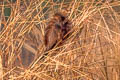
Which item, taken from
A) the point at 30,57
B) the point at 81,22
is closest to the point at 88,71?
the point at 81,22

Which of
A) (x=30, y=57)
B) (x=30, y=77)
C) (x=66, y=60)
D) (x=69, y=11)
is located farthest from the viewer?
(x=30, y=57)

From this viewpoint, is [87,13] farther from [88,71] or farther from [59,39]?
[88,71]

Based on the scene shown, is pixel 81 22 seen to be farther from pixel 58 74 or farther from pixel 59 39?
pixel 58 74

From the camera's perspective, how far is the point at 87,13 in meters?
1.57

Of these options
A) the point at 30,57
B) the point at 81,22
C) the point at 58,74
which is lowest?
the point at 30,57

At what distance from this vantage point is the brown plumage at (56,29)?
159 cm

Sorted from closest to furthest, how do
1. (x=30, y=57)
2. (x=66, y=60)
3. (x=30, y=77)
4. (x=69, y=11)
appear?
(x=30, y=77) < (x=66, y=60) < (x=69, y=11) < (x=30, y=57)

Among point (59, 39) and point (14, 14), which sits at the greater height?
point (14, 14)

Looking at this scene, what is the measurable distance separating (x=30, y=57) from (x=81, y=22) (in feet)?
4.02

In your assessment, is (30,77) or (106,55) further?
(106,55)

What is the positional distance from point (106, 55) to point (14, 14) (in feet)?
1.89

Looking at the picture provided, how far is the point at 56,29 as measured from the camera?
5.39ft

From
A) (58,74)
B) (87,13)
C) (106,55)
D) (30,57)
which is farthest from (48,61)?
(30,57)

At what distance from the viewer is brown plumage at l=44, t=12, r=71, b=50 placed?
1591mm
